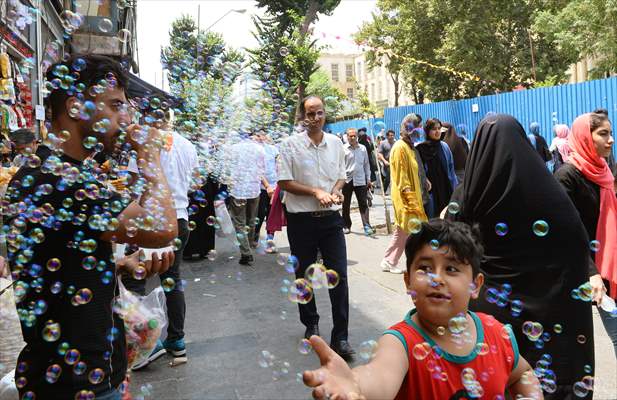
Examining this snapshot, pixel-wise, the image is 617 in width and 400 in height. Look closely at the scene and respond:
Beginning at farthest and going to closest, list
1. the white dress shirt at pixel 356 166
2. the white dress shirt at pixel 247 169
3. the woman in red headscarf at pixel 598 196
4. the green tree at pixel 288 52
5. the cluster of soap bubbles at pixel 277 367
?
the white dress shirt at pixel 356 166 → the white dress shirt at pixel 247 169 → the green tree at pixel 288 52 → the cluster of soap bubbles at pixel 277 367 → the woman in red headscarf at pixel 598 196

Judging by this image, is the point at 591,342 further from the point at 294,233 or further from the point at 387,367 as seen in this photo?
the point at 294,233

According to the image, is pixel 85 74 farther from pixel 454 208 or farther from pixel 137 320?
pixel 454 208

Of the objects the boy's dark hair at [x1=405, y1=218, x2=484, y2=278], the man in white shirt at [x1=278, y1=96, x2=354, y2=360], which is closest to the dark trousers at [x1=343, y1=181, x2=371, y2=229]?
the man in white shirt at [x1=278, y1=96, x2=354, y2=360]

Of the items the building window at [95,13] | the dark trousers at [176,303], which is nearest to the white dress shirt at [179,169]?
the dark trousers at [176,303]

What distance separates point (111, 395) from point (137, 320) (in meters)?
0.46

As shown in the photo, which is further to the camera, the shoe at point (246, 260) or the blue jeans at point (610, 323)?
the shoe at point (246, 260)

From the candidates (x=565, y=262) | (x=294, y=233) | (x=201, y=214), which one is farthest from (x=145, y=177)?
(x=201, y=214)

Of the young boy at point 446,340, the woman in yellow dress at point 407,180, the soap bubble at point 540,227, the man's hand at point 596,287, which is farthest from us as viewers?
the woman in yellow dress at point 407,180

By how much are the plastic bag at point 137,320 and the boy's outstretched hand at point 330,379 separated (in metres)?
1.12

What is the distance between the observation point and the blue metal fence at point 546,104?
488 inches

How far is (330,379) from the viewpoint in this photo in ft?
3.83

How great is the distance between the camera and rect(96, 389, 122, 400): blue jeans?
1.88m

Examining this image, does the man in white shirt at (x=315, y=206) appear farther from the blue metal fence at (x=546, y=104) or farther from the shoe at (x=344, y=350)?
the blue metal fence at (x=546, y=104)

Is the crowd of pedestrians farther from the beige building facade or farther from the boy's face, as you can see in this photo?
the beige building facade
